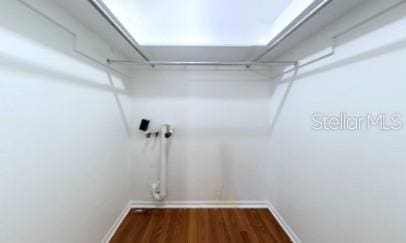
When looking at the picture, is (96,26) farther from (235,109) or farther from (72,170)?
(235,109)

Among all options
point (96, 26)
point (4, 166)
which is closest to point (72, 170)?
point (4, 166)

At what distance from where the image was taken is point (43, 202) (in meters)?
1.07

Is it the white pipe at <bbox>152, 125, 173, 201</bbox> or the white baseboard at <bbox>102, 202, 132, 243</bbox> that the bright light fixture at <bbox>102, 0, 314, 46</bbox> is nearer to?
the white pipe at <bbox>152, 125, 173, 201</bbox>

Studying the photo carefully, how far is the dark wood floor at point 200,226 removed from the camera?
77.7 inches

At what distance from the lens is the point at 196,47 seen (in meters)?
1.93

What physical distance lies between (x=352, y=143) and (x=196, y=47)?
1.55m

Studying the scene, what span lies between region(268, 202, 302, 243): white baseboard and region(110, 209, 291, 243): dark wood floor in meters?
0.04

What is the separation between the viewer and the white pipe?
7.98 feet

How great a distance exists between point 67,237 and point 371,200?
6.30 ft

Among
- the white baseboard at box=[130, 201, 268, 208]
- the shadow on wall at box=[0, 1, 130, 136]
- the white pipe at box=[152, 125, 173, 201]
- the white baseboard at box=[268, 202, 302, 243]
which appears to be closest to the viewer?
the shadow on wall at box=[0, 1, 130, 136]

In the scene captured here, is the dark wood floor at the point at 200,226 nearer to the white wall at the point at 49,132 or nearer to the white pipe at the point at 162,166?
the white pipe at the point at 162,166
